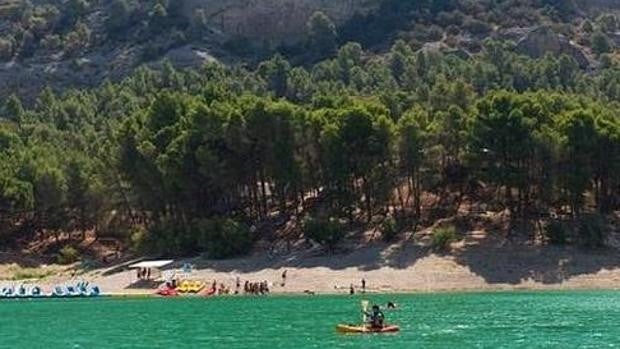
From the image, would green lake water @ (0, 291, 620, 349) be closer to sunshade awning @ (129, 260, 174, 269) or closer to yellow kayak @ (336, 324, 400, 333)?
yellow kayak @ (336, 324, 400, 333)

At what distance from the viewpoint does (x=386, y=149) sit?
340ft

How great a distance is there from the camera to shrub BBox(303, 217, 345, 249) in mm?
100062

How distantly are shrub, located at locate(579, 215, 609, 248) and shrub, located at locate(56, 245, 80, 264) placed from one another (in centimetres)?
5232

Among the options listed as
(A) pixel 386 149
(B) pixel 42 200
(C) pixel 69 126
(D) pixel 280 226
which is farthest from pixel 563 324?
(C) pixel 69 126

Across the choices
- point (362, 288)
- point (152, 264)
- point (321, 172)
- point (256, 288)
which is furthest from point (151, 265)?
point (362, 288)

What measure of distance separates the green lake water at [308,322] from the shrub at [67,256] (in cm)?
2097

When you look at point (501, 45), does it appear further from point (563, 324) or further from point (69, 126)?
point (563, 324)

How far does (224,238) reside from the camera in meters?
104

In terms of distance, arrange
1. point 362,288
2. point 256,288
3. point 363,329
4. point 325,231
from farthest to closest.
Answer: point 325,231 < point 256,288 < point 362,288 < point 363,329

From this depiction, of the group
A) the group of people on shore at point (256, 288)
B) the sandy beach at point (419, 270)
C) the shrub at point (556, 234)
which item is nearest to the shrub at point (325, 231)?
the sandy beach at point (419, 270)

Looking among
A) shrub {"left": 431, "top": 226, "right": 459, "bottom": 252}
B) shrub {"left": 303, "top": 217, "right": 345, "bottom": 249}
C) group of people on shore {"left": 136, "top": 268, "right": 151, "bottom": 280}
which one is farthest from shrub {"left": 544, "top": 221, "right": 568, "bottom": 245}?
group of people on shore {"left": 136, "top": 268, "right": 151, "bottom": 280}

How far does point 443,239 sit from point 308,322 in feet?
109

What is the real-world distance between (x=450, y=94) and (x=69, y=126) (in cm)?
6440

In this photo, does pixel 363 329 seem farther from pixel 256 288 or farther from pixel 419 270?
pixel 419 270
